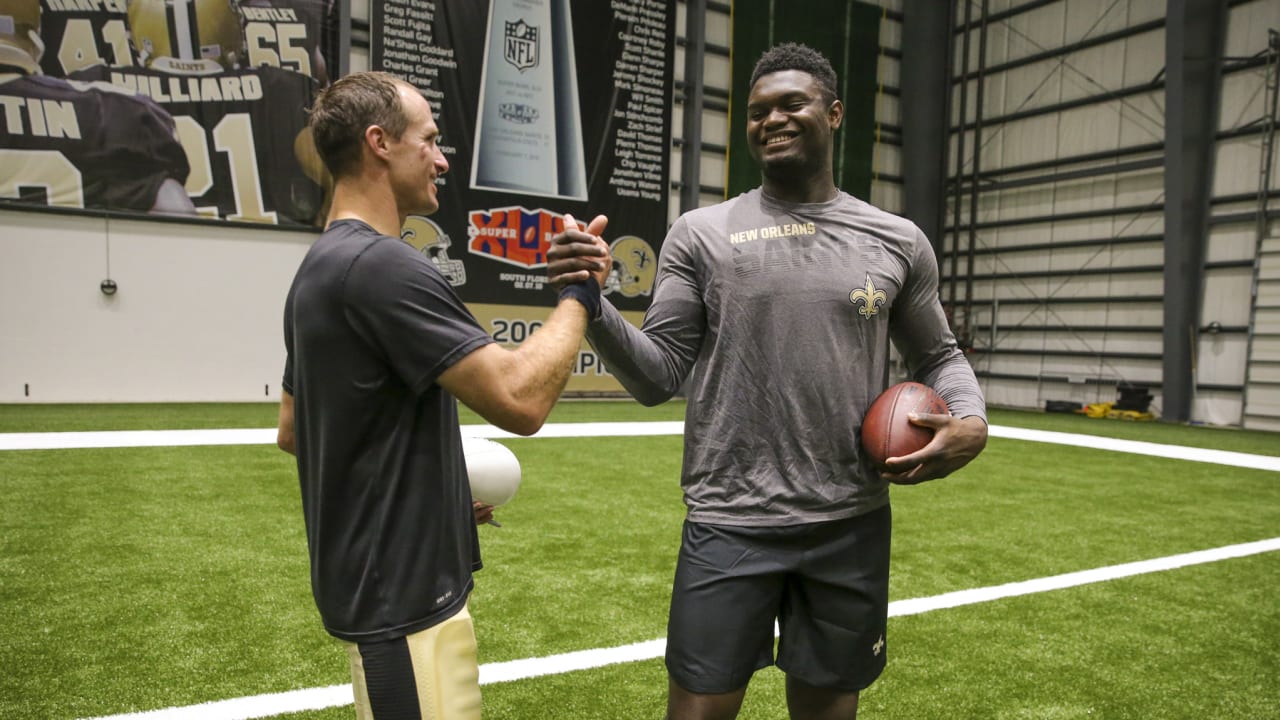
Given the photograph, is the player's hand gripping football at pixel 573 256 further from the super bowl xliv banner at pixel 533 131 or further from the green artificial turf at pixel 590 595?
the super bowl xliv banner at pixel 533 131

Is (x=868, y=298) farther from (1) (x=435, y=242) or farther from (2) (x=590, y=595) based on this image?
(1) (x=435, y=242)

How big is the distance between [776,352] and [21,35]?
1268cm

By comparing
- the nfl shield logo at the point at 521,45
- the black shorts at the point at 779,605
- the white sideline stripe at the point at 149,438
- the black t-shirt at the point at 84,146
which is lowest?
the white sideline stripe at the point at 149,438

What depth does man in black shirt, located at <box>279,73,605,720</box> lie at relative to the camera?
1.33 meters

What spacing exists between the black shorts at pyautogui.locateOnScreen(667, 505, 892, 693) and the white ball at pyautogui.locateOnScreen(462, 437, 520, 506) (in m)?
0.76

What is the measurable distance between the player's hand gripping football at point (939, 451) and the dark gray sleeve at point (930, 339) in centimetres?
6

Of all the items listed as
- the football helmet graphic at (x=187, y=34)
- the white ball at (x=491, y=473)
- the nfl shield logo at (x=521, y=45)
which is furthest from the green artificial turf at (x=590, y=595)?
the nfl shield logo at (x=521, y=45)

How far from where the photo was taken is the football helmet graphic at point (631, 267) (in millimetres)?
14656

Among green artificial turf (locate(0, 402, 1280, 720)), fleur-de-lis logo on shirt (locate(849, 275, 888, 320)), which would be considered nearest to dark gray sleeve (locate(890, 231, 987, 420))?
fleur-de-lis logo on shirt (locate(849, 275, 888, 320))

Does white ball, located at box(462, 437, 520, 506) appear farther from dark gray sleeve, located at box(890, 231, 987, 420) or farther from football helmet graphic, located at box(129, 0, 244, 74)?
football helmet graphic, located at box(129, 0, 244, 74)

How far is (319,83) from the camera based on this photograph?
12.2 metres

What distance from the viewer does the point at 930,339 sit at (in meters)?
1.97

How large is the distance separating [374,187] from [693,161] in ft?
47.4

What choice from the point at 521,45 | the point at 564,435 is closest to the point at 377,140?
the point at 564,435
